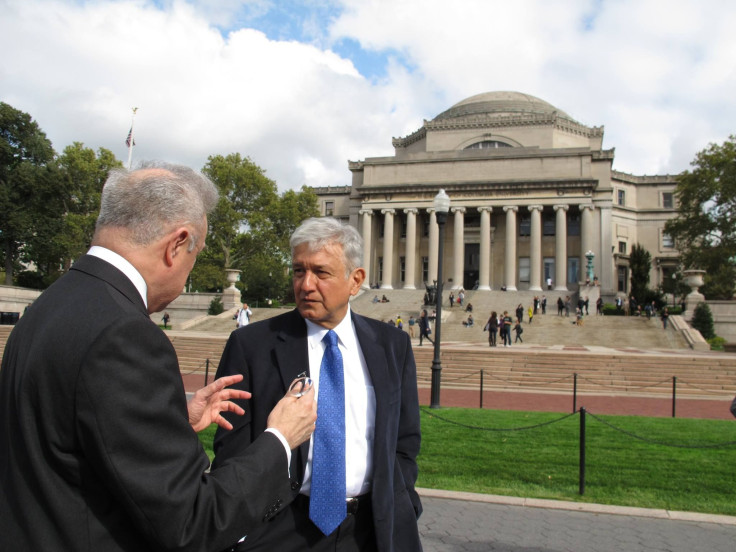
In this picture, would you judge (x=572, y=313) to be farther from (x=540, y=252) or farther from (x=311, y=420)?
(x=311, y=420)

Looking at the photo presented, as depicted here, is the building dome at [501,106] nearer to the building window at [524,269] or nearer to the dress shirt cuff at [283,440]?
the building window at [524,269]

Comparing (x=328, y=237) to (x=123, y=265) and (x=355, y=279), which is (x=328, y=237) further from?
(x=123, y=265)

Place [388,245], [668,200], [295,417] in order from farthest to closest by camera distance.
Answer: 1. [668,200]
2. [388,245]
3. [295,417]

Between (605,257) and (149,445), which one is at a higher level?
(605,257)

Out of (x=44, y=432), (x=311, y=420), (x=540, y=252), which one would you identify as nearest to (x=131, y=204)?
(x=44, y=432)

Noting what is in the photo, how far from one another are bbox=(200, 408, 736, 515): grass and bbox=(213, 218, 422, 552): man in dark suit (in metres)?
4.53

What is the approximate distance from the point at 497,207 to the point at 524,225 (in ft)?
16.1

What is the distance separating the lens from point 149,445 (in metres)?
1.73

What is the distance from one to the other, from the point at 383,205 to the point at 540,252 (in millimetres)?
17787

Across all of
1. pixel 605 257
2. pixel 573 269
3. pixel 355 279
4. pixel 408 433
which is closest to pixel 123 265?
pixel 355 279

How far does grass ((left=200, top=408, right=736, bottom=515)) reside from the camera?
23.7 ft

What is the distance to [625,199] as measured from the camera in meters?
77.6

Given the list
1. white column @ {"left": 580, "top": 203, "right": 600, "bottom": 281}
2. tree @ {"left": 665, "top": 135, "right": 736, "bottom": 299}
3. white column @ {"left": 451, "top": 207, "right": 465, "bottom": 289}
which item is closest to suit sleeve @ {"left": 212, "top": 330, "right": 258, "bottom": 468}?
tree @ {"left": 665, "top": 135, "right": 736, "bottom": 299}

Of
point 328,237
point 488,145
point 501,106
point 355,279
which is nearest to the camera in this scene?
point 328,237
